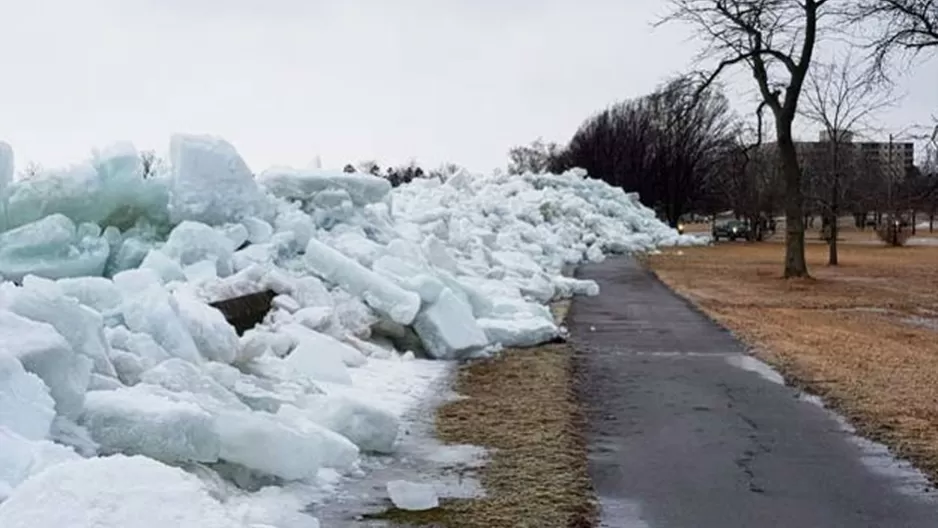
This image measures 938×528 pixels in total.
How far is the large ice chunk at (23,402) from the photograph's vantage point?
4.29 metres

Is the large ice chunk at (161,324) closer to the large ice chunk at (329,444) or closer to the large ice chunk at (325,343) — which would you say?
the large ice chunk at (329,444)

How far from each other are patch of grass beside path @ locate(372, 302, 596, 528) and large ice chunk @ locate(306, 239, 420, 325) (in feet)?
2.81

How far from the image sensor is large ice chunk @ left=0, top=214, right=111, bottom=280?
8719 mm

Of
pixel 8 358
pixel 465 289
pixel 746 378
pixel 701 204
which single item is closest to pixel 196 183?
pixel 465 289

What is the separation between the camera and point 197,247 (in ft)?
32.1

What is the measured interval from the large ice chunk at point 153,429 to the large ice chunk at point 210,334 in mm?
1710

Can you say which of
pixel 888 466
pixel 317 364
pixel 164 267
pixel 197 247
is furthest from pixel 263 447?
pixel 197 247

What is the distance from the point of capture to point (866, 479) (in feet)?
18.5

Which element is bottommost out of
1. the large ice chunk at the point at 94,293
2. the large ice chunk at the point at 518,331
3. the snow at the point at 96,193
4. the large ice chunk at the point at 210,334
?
the large ice chunk at the point at 518,331

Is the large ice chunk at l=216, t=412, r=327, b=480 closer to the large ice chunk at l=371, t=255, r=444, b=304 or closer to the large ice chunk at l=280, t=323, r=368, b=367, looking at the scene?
the large ice chunk at l=280, t=323, r=368, b=367

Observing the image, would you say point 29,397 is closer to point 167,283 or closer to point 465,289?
point 167,283

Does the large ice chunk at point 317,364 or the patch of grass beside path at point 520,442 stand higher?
the large ice chunk at point 317,364

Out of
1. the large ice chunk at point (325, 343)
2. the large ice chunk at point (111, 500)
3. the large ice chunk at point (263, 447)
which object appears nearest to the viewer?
the large ice chunk at point (111, 500)

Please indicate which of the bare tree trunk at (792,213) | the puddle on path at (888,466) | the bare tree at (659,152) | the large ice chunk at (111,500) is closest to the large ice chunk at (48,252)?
the large ice chunk at (111,500)
